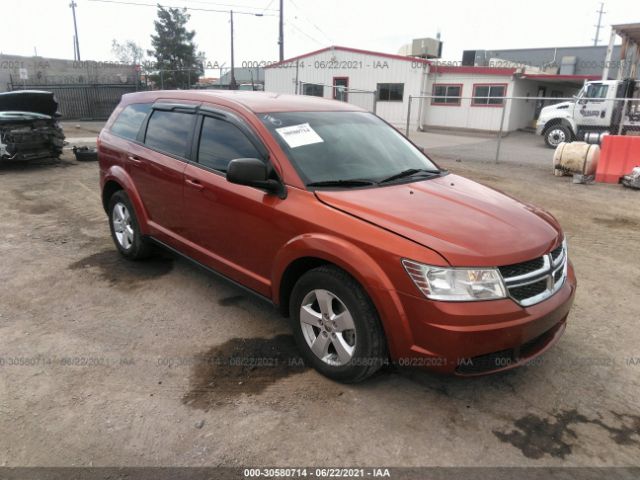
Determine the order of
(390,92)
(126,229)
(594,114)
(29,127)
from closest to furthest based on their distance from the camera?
(126,229)
(29,127)
(594,114)
(390,92)

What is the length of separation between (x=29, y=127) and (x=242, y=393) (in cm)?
1020

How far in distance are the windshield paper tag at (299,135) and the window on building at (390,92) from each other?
23.1 meters

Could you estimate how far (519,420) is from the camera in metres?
2.77

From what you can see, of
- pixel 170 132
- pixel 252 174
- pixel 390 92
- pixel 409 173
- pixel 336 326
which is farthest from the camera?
pixel 390 92

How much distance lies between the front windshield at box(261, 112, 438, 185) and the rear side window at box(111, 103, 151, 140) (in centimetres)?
187

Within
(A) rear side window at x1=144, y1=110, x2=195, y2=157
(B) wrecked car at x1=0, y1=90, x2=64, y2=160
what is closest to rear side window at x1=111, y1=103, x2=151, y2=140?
(A) rear side window at x1=144, y1=110, x2=195, y2=157

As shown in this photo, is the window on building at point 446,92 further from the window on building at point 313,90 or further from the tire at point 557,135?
the tire at point 557,135

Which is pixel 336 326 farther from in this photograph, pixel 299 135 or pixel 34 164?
pixel 34 164

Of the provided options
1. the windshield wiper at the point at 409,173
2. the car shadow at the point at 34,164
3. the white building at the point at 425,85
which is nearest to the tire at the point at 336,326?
the windshield wiper at the point at 409,173

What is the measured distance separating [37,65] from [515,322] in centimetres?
3653

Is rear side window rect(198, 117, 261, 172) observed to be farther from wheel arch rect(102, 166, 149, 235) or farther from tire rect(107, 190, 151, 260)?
tire rect(107, 190, 151, 260)

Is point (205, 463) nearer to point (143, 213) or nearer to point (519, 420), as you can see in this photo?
point (519, 420)

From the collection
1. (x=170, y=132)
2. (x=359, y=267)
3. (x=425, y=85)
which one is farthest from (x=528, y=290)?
(x=425, y=85)

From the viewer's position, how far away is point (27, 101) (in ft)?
36.8
